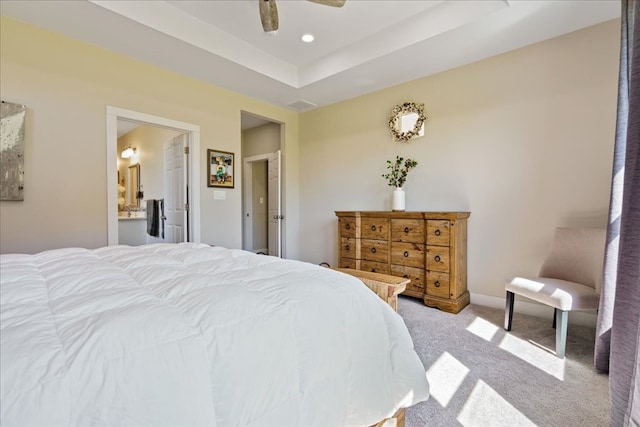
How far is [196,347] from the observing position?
2.41 feet

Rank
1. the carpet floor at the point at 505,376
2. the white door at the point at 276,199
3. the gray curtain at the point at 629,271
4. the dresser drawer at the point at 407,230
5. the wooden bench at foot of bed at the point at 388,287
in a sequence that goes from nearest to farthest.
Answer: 1. the gray curtain at the point at 629,271
2. the carpet floor at the point at 505,376
3. the wooden bench at foot of bed at the point at 388,287
4. the dresser drawer at the point at 407,230
5. the white door at the point at 276,199

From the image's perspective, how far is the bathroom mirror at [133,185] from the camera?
20.0ft

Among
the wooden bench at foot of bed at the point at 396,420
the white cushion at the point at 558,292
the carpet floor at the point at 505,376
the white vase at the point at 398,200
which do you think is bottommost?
the carpet floor at the point at 505,376

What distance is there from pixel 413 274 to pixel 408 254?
22cm

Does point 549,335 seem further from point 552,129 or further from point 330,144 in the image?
point 330,144

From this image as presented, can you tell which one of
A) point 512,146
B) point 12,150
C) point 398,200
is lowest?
point 398,200

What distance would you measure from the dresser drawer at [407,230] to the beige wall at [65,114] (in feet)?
9.29

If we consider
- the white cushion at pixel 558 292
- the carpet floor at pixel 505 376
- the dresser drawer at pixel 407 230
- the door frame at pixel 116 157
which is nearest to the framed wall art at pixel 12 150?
the door frame at pixel 116 157

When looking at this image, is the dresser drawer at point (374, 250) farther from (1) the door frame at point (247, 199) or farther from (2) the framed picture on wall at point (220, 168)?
(1) the door frame at point (247, 199)

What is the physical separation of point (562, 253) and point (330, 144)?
10.2 ft

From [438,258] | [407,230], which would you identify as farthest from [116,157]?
[438,258]

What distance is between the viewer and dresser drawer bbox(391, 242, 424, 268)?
124 inches

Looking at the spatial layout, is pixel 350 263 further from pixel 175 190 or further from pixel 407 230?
pixel 175 190

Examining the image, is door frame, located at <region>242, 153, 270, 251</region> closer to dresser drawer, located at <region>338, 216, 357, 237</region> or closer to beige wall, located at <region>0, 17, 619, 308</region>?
beige wall, located at <region>0, 17, 619, 308</region>
